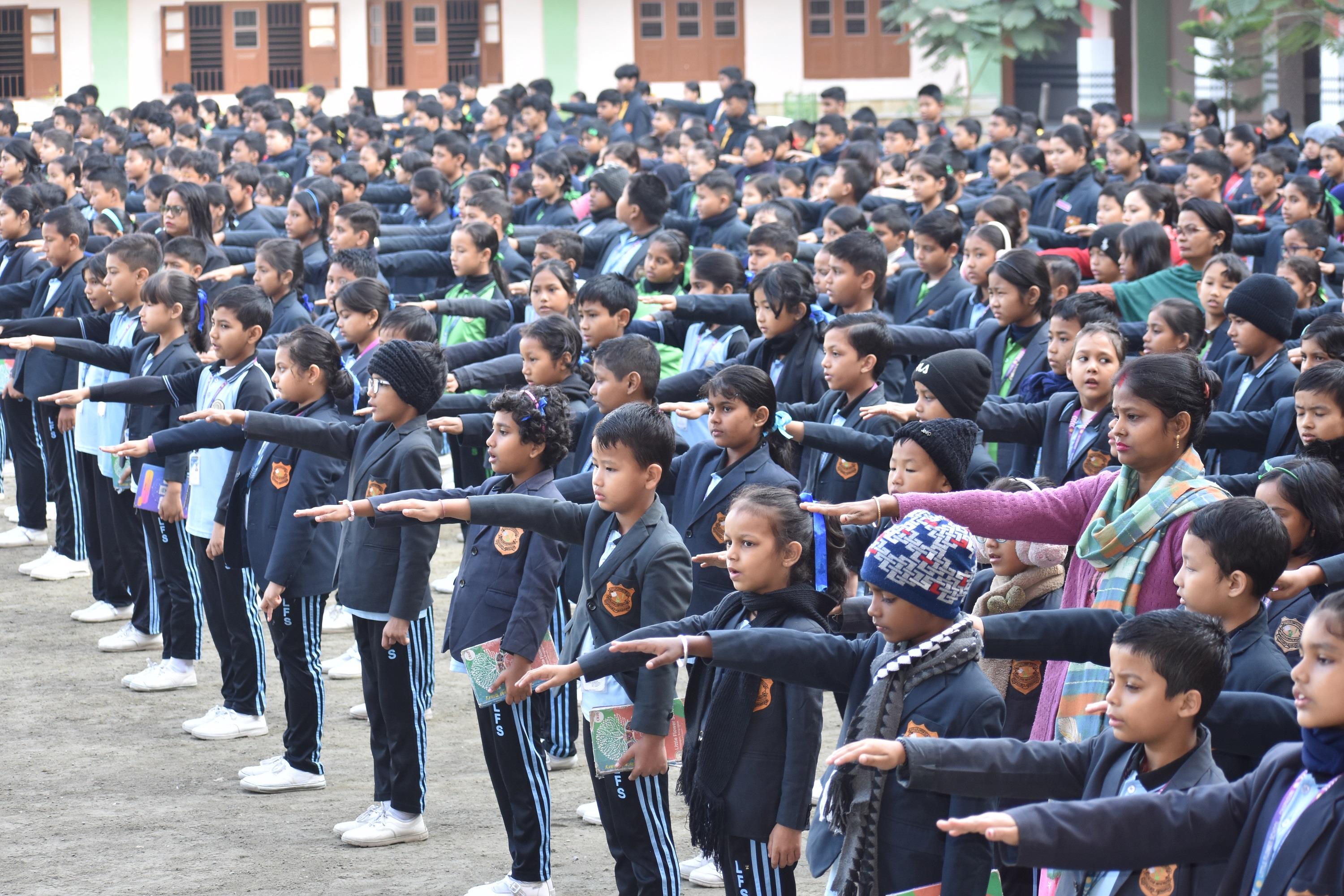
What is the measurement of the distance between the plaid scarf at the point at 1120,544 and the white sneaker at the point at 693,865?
1.33 m

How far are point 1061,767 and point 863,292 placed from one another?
3.65m

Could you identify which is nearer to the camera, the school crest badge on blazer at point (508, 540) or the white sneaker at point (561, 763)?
the school crest badge on blazer at point (508, 540)

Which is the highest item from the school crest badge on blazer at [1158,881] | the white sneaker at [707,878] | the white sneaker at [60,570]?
the school crest badge on blazer at [1158,881]

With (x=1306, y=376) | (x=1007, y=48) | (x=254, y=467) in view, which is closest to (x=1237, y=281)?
(x=1306, y=376)

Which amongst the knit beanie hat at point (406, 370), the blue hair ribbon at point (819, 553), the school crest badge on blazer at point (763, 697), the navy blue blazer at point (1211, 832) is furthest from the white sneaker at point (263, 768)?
the navy blue blazer at point (1211, 832)

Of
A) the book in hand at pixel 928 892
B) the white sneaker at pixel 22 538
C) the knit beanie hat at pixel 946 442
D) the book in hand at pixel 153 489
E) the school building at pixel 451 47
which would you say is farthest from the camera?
the school building at pixel 451 47

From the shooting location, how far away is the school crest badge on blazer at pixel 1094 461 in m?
4.41

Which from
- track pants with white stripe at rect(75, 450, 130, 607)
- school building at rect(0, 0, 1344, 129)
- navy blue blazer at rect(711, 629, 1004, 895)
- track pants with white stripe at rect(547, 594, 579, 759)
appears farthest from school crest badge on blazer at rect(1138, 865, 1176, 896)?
school building at rect(0, 0, 1344, 129)

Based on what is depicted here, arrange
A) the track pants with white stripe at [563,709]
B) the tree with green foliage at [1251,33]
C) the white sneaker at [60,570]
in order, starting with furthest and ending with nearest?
the tree with green foliage at [1251,33], the white sneaker at [60,570], the track pants with white stripe at [563,709]

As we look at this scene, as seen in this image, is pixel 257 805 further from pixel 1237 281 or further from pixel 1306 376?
pixel 1237 281

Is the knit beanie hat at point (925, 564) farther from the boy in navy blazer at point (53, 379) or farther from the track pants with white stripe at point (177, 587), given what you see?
the boy in navy blazer at point (53, 379)

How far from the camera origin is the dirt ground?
4.40 m

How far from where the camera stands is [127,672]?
6418 mm

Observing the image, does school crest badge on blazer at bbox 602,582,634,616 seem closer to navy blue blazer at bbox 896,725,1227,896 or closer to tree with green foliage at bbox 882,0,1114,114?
navy blue blazer at bbox 896,725,1227,896
